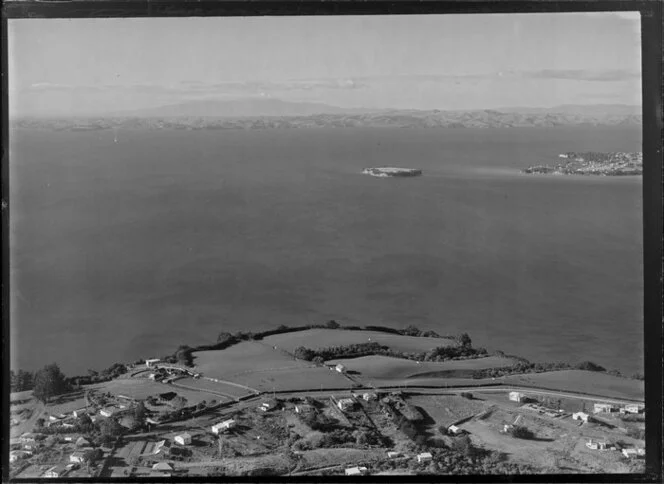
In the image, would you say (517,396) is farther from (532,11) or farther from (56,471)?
(56,471)

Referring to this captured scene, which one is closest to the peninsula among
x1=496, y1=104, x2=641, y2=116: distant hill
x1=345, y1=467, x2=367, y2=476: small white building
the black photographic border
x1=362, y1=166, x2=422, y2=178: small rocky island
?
x1=345, y1=467, x2=367, y2=476: small white building

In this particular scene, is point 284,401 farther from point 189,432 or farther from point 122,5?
point 122,5

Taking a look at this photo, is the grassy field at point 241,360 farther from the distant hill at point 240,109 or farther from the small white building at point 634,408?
the small white building at point 634,408

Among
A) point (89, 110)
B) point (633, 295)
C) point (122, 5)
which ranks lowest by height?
point (633, 295)

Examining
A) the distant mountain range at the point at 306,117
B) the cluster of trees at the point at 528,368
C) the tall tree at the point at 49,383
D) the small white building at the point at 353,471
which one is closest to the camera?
the small white building at the point at 353,471

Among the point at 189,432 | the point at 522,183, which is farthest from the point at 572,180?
the point at 189,432

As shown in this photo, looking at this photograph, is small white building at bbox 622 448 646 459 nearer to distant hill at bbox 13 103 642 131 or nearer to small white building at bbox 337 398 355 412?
small white building at bbox 337 398 355 412

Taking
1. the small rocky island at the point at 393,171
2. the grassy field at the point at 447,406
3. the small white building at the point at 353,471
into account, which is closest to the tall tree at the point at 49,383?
the small white building at the point at 353,471
